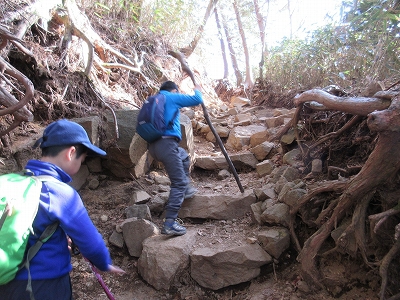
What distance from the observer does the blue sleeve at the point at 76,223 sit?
1347 millimetres

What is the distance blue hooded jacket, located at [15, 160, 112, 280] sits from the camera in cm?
133

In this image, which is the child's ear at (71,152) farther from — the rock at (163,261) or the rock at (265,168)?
the rock at (265,168)

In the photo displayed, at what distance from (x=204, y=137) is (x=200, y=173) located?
1759 mm

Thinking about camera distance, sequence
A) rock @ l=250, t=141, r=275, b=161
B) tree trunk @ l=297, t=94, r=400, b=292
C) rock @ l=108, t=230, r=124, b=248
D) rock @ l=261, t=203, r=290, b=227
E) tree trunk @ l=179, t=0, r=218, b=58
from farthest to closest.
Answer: tree trunk @ l=179, t=0, r=218, b=58 → rock @ l=250, t=141, r=275, b=161 → rock @ l=108, t=230, r=124, b=248 → rock @ l=261, t=203, r=290, b=227 → tree trunk @ l=297, t=94, r=400, b=292

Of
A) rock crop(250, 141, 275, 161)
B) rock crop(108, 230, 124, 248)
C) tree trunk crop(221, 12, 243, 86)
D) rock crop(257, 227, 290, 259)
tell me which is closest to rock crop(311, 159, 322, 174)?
rock crop(257, 227, 290, 259)

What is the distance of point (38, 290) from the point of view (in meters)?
1.36

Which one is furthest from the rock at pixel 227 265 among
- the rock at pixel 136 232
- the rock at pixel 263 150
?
the rock at pixel 263 150

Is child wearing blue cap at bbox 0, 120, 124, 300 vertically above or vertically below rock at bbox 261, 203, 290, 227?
above

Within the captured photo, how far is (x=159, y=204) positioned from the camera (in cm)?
386

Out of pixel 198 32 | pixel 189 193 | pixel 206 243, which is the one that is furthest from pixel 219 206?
pixel 198 32

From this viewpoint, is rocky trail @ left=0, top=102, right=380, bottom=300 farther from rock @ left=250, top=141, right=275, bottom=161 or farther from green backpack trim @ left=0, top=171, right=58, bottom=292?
green backpack trim @ left=0, top=171, right=58, bottom=292

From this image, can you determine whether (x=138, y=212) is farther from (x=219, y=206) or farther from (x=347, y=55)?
(x=347, y=55)

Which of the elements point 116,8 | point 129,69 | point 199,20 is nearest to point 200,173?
point 129,69

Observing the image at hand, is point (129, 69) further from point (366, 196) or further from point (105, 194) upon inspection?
point (366, 196)
